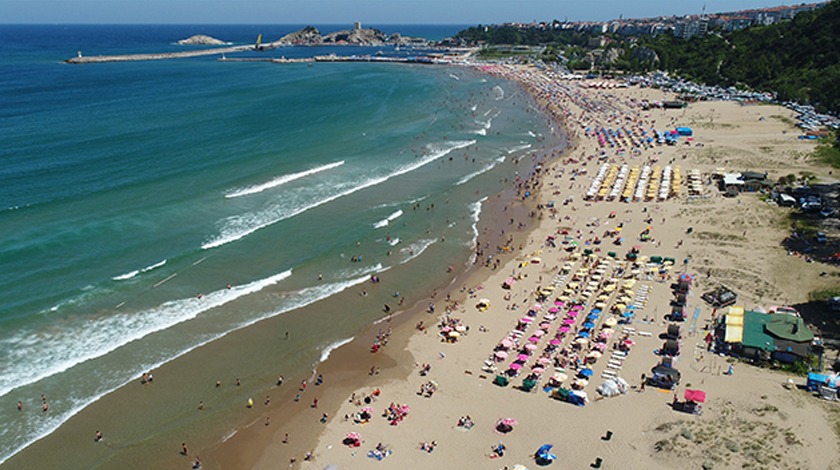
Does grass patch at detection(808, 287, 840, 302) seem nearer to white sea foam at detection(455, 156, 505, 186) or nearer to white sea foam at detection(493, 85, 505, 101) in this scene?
white sea foam at detection(455, 156, 505, 186)

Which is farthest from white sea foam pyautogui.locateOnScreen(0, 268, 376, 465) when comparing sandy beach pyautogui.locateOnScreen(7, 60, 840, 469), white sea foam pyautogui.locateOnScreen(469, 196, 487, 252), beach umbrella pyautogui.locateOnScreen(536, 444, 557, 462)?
beach umbrella pyautogui.locateOnScreen(536, 444, 557, 462)

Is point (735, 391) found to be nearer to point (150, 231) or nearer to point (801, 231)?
point (801, 231)

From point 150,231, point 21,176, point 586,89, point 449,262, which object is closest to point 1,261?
point 150,231

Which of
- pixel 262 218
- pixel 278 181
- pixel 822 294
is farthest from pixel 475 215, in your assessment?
pixel 822 294

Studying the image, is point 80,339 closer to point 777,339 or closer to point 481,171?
point 777,339

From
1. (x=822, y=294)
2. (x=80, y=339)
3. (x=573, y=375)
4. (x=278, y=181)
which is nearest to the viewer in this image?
(x=573, y=375)

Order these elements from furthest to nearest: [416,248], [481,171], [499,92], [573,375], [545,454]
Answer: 1. [499,92]
2. [481,171]
3. [416,248]
4. [573,375]
5. [545,454]
